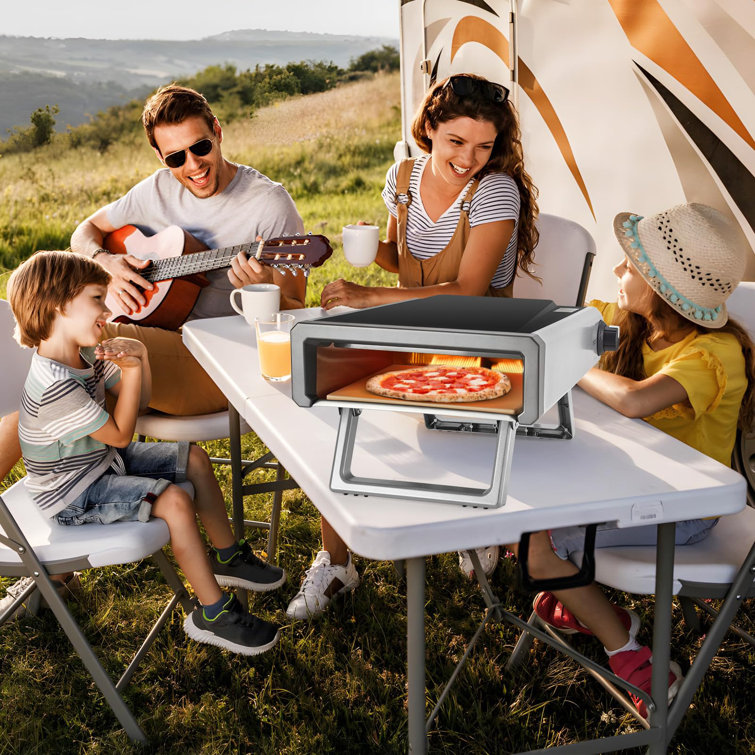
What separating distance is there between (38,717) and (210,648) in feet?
1.61

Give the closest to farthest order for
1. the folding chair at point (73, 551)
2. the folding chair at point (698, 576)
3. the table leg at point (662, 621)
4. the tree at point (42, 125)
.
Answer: the table leg at point (662, 621) → the folding chair at point (698, 576) → the folding chair at point (73, 551) → the tree at point (42, 125)

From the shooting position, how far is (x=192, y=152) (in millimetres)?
2877

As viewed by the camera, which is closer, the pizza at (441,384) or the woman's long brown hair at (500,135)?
the pizza at (441,384)

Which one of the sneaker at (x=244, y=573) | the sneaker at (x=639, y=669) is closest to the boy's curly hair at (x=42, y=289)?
the sneaker at (x=244, y=573)

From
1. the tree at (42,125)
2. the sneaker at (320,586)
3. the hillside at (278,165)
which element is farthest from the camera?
the tree at (42,125)

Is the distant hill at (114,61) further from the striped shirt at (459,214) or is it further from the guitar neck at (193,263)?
the striped shirt at (459,214)

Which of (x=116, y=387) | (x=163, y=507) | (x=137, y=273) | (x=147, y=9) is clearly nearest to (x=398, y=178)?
(x=137, y=273)

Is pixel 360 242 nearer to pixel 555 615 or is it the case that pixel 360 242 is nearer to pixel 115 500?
pixel 115 500

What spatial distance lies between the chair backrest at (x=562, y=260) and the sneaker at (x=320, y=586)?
108 cm

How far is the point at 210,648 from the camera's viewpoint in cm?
245

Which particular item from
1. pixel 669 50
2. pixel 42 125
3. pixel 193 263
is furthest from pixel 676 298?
pixel 42 125

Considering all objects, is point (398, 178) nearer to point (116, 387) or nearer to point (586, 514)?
point (116, 387)

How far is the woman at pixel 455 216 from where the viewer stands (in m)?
2.59

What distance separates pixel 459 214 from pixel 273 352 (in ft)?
3.53
